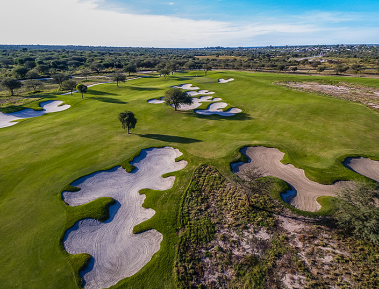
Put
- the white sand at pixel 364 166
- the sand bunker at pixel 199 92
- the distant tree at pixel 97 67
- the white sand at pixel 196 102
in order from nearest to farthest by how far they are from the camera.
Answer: the white sand at pixel 364 166 < the white sand at pixel 196 102 < the sand bunker at pixel 199 92 < the distant tree at pixel 97 67

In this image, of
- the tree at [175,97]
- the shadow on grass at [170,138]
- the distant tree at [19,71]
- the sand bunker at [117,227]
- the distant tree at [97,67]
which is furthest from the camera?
the distant tree at [97,67]

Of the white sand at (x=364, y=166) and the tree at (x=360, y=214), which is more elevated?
the tree at (x=360, y=214)

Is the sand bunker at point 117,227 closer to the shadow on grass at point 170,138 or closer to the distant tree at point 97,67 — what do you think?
the shadow on grass at point 170,138

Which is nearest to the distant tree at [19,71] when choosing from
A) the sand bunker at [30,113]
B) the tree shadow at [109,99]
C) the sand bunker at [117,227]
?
the sand bunker at [30,113]

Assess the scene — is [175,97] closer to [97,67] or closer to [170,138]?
[170,138]

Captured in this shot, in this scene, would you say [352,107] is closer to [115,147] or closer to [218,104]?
[218,104]

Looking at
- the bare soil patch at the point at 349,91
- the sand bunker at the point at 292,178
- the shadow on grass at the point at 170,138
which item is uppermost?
the bare soil patch at the point at 349,91

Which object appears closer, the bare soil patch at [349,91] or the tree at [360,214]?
the tree at [360,214]
